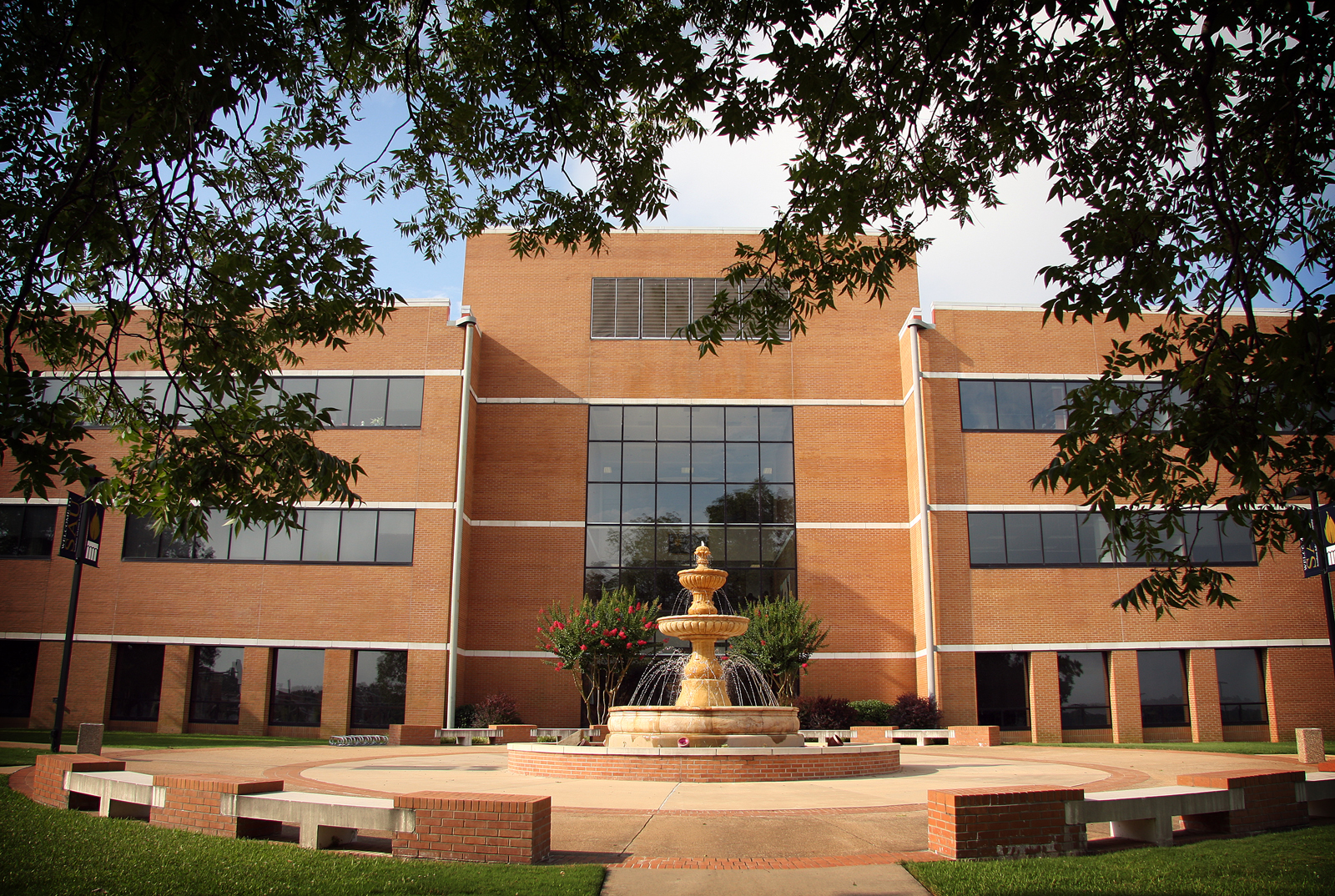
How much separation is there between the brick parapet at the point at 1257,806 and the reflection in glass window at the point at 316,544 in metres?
24.2

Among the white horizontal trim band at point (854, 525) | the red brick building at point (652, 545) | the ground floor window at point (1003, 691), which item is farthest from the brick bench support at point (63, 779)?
the ground floor window at point (1003, 691)

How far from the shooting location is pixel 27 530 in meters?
29.5

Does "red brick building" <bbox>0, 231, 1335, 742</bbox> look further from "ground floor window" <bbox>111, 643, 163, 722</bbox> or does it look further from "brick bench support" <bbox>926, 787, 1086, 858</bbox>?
"brick bench support" <bbox>926, 787, 1086, 858</bbox>

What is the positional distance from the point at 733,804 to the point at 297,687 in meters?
22.0

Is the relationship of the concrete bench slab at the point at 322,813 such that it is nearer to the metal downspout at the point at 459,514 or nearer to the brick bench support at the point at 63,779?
the brick bench support at the point at 63,779

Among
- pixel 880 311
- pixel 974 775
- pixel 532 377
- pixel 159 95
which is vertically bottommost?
pixel 974 775

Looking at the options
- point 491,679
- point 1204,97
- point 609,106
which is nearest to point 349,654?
point 491,679

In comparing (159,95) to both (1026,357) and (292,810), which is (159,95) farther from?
(1026,357)

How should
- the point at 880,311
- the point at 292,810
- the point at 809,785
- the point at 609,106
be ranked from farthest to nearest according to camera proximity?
the point at 880,311 < the point at 809,785 < the point at 609,106 < the point at 292,810

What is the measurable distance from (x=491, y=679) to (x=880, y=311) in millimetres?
18335

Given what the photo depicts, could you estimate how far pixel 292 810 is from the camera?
7453mm

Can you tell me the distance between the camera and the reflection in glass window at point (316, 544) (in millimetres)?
29094

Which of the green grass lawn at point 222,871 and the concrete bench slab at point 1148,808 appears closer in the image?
the green grass lawn at point 222,871

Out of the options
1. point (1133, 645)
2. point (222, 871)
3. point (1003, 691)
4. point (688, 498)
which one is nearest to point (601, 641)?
point (688, 498)
